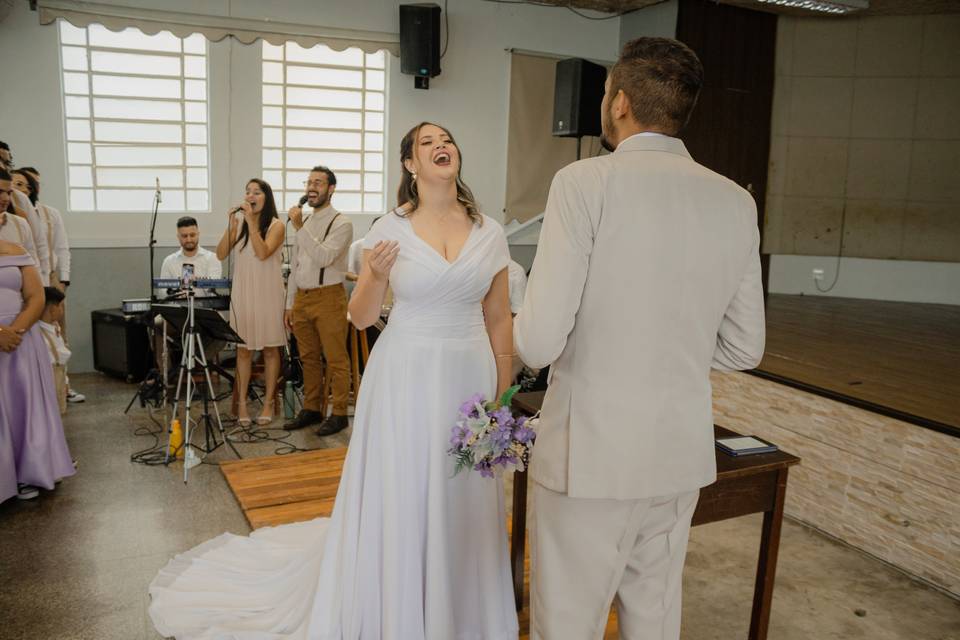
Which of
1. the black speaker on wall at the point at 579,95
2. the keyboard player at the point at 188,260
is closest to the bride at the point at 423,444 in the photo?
the black speaker on wall at the point at 579,95

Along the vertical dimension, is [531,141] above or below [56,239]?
above

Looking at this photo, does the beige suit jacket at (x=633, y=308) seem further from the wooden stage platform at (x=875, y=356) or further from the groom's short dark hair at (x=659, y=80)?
the wooden stage platform at (x=875, y=356)

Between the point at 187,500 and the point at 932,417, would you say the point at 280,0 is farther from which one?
the point at 932,417

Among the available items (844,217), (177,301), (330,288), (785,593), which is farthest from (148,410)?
(844,217)

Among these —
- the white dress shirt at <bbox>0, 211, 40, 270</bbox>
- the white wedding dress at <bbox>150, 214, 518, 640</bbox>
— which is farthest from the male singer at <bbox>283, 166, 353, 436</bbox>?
the white wedding dress at <bbox>150, 214, 518, 640</bbox>

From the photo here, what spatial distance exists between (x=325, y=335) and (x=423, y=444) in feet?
10.5

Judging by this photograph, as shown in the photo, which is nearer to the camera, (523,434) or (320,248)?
(523,434)

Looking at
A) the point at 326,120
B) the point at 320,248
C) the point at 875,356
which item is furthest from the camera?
the point at 326,120

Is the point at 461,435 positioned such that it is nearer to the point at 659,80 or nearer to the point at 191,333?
the point at 659,80

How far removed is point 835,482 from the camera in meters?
4.09

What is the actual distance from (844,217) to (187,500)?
25.9ft

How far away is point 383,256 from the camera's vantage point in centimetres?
252

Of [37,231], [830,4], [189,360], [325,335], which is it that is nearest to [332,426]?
[325,335]

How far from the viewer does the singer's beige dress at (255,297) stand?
18.7 feet
